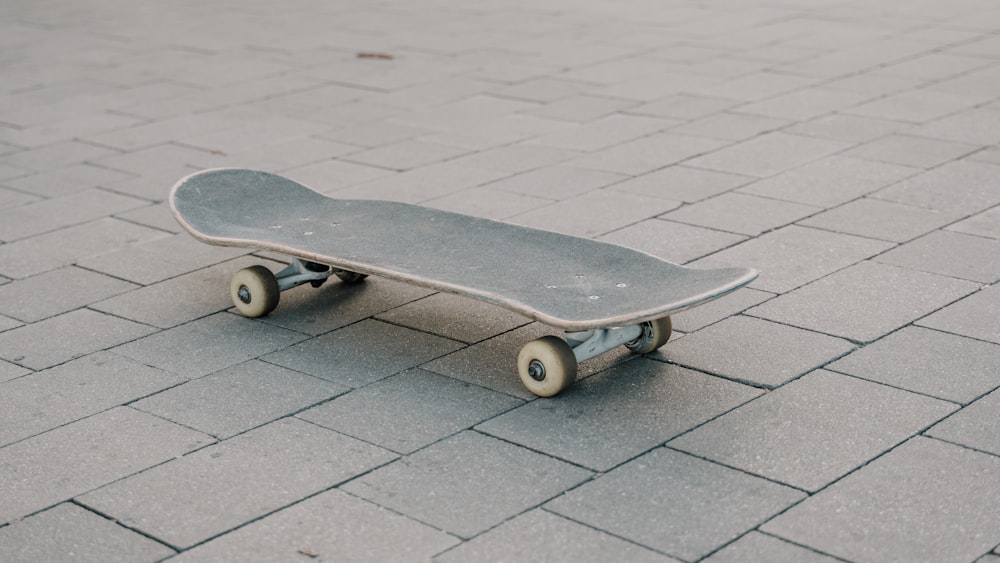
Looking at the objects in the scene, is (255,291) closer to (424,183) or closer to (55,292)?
(55,292)

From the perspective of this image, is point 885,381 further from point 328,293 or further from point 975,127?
point 975,127

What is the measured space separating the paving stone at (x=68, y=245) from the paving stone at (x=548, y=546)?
10.1ft

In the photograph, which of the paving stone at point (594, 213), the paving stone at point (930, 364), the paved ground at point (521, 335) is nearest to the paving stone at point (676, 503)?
the paved ground at point (521, 335)

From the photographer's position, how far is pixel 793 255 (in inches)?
201

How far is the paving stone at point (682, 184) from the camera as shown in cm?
602

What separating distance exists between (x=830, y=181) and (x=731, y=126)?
1.21 meters

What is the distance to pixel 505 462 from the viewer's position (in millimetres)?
3467

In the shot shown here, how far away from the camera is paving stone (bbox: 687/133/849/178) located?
6.39 metres

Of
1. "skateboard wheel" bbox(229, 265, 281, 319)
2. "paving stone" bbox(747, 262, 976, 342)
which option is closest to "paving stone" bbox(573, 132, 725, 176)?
"paving stone" bbox(747, 262, 976, 342)

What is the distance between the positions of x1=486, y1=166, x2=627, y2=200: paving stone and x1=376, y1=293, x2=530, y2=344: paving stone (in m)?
1.49

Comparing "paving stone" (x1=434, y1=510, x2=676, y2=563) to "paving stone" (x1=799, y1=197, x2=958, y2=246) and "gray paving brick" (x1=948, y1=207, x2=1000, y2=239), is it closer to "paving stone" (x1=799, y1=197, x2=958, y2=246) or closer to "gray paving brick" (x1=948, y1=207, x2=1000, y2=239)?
"paving stone" (x1=799, y1=197, x2=958, y2=246)

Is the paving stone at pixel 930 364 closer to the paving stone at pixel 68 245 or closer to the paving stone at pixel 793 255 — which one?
the paving stone at pixel 793 255

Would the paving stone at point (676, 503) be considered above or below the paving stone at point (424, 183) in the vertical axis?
A: below

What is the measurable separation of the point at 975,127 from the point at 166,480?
5402 millimetres
